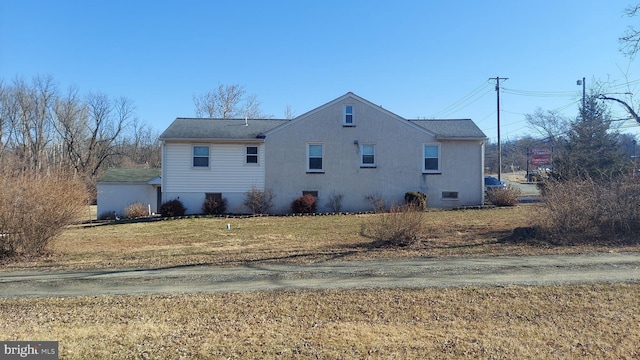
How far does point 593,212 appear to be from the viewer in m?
10.5

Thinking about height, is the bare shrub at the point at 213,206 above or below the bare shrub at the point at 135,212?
above

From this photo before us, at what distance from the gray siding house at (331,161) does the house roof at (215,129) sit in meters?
0.11

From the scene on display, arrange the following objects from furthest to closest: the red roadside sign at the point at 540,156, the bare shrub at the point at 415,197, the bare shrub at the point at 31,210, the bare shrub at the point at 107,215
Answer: the red roadside sign at the point at 540,156 < the bare shrub at the point at 107,215 < the bare shrub at the point at 415,197 < the bare shrub at the point at 31,210

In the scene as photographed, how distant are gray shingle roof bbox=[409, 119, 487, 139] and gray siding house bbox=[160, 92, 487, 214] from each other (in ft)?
0.52

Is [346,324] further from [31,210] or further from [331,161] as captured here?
[331,161]

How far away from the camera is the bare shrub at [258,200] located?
20453 mm

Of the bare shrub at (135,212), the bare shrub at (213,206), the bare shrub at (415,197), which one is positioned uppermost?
the bare shrub at (415,197)

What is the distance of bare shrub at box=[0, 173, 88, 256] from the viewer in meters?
9.15

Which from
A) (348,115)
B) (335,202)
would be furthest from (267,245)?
(348,115)

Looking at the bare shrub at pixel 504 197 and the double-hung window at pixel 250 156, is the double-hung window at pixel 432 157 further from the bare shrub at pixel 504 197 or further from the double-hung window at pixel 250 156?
the double-hung window at pixel 250 156

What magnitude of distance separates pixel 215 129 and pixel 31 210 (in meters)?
13.3

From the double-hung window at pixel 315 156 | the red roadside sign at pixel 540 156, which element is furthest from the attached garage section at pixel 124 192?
the red roadside sign at pixel 540 156

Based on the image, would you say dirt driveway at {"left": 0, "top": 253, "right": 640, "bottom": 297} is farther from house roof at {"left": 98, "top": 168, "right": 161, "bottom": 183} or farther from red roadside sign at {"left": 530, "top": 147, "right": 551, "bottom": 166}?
red roadside sign at {"left": 530, "top": 147, "right": 551, "bottom": 166}

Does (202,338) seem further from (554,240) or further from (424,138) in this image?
(424,138)
